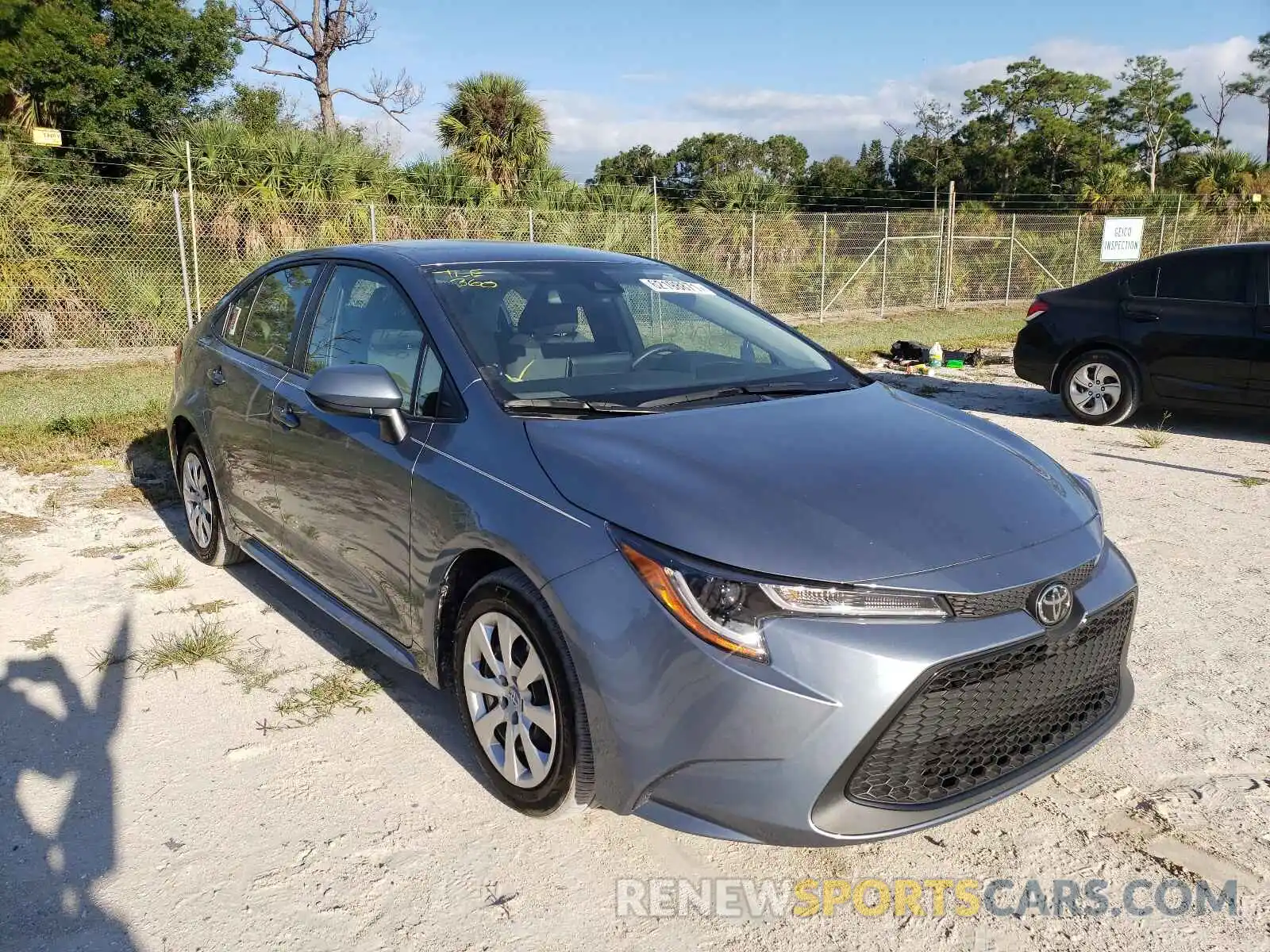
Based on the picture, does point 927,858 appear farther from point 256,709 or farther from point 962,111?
point 962,111

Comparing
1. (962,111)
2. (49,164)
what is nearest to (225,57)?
(49,164)

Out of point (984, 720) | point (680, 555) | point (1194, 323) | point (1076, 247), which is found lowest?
point (984, 720)

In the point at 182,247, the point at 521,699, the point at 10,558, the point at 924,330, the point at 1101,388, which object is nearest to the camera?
the point at 521,699

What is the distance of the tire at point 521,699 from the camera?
8.31ft

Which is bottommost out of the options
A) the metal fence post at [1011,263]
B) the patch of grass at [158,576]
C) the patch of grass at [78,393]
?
the patch of grass at [158,576]

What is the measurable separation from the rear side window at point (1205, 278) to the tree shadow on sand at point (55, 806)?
8.04 m

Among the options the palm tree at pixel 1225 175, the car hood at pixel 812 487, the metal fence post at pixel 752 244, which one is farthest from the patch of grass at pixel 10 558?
the palm tree at pixel 1225 175

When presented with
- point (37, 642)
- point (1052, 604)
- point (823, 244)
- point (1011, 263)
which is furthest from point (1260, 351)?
point (1011, 263)

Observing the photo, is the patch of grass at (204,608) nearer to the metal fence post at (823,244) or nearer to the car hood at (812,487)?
the car hood at (812,487)

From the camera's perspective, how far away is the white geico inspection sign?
18.7 meters

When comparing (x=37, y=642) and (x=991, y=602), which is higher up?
(x=991, y=602)

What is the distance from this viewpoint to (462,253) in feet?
12.4

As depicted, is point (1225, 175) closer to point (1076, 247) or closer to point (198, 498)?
point (1076, 247)

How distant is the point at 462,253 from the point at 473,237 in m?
12.6
